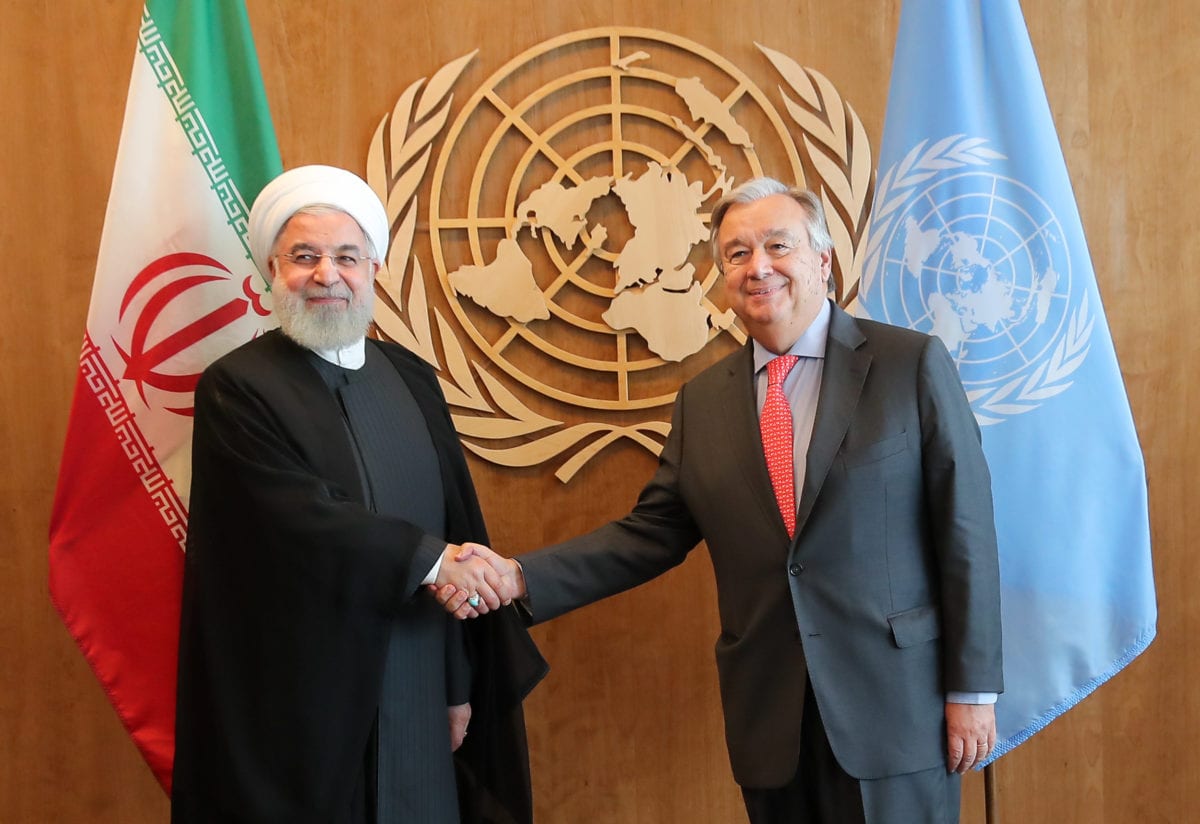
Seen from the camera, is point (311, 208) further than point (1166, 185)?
No

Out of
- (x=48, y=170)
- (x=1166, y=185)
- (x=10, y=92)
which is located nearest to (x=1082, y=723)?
(x=1166, y=185)

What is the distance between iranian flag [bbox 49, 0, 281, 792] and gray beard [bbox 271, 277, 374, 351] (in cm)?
30

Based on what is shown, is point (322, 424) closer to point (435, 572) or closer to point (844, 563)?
point (435, 572)

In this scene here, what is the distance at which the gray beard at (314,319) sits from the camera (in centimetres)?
178

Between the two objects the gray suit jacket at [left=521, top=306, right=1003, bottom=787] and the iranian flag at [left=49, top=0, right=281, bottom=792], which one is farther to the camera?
the iranian flag at [left=49, top=0, right=281, bottom=792]

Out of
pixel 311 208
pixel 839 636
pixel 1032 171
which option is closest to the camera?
pixel 839 636

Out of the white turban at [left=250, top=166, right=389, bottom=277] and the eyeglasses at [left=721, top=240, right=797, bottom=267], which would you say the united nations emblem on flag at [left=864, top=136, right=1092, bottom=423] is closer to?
the eyeglasses at [left=721, top=240, right=797, bottom=267]

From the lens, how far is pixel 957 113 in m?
2.14

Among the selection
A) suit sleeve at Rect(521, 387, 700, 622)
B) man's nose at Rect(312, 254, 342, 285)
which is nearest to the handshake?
suit sleeve at Rect(521, 387, 700, 622)

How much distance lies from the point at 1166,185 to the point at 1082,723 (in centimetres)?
132

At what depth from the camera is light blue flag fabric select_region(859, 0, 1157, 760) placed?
6.76 feet

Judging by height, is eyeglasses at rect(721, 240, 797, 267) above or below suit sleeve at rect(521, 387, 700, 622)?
above

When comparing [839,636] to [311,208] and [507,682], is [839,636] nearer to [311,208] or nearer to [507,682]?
[507,682]

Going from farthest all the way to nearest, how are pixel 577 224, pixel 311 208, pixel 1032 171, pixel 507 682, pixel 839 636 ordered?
pixel 577 224
pixel 1032 171
pixel 507 682
pixel 311 208
pixel 839 636
